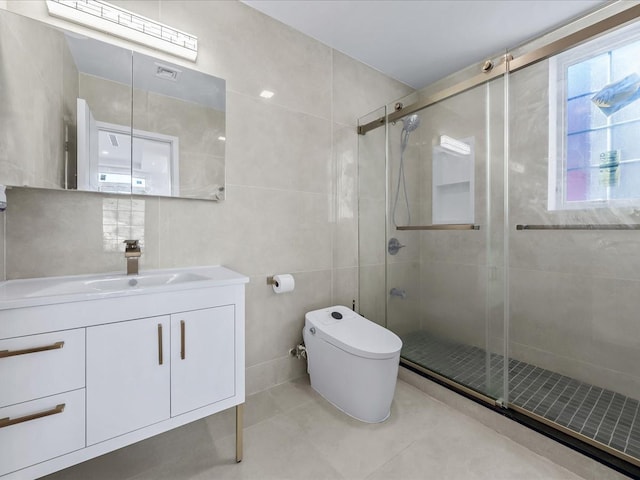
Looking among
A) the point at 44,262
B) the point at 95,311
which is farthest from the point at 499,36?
the point at 44,262

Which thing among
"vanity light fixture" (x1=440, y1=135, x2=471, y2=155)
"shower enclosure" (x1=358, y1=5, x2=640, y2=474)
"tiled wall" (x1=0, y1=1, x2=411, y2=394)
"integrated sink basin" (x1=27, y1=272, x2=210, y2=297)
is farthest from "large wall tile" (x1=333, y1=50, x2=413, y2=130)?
"integrated sink basin" (x1=27, y1=272, x2=210, y2=297)

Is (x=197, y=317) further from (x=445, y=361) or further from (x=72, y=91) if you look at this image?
(x=445, y=361)

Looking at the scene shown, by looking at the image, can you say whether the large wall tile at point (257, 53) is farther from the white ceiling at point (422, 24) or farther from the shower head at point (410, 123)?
the shower head at point (410, 123)

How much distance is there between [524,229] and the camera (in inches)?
78.4

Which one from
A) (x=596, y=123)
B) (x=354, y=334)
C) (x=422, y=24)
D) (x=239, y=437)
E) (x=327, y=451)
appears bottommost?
(x=327, y=451)

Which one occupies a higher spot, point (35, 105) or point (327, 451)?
point (35, 105)

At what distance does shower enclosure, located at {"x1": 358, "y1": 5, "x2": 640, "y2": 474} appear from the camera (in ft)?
5.02

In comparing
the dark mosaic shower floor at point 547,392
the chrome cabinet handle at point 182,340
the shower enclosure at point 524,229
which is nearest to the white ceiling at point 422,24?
the shower enclosure at point 524,229

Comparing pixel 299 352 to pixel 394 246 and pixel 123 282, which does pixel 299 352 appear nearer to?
pixel 394 246

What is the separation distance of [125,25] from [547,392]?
2937 millimetres

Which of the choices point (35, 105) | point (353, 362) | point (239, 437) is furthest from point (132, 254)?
point (353, 362)

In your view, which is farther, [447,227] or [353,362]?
[447,227]

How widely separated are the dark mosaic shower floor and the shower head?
5.07ft

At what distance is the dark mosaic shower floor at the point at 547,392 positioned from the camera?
1325mm
